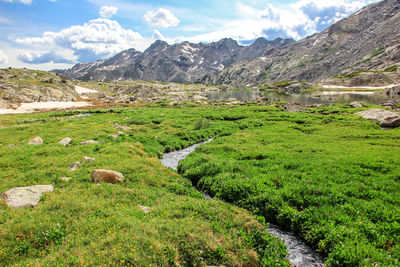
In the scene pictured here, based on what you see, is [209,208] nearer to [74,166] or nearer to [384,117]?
[74,166]

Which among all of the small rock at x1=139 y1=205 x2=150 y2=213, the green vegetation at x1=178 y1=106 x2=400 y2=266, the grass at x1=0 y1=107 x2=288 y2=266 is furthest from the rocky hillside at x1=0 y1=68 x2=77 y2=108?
the green vegetation at x1=178 y1=106 x2=400 y2=266

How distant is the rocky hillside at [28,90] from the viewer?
88.3 m

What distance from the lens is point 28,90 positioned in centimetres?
10138

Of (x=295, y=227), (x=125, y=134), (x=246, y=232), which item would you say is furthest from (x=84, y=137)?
(x=295, y=227)

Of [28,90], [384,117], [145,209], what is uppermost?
[28,90]

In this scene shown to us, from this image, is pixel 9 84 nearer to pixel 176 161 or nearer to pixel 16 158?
pixel 16 158

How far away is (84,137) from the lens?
3103 centimetres

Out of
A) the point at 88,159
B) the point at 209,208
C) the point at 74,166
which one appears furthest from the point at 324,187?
the point at 74,166

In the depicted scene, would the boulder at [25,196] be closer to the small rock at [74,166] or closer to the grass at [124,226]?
the grass at [124,226]

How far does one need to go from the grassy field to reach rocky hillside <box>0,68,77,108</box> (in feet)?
299

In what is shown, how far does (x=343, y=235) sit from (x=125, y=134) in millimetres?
32286

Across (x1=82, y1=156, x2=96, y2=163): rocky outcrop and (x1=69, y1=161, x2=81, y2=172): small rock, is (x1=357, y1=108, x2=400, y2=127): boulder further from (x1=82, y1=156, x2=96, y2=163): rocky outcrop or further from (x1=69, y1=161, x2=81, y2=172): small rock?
(x1=69, y1=161, x2=81, y2=172): small rock

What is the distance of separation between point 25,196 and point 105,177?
5043 mm

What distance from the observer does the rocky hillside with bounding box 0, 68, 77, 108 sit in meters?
88.3
